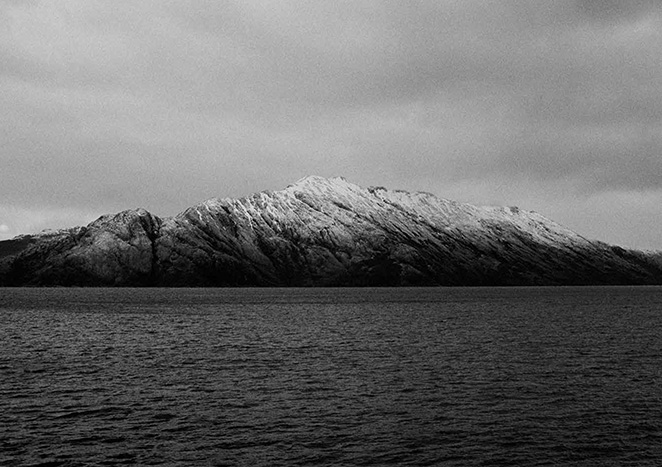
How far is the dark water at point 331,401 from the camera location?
34.4 metres

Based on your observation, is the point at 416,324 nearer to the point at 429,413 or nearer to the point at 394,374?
the point at 394,374

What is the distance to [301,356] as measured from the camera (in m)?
72.5

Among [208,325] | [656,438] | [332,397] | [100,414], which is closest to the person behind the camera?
[656,438]

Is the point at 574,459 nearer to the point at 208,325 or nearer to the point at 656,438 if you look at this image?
the point at 656,438

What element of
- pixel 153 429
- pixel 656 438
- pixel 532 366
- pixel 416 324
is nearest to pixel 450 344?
pixel 532 366

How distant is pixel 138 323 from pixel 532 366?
83726 mm

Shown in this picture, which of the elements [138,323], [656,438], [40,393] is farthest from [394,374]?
[138,323]

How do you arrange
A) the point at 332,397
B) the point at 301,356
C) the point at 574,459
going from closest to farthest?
1. the point at 574,459
2. the point at 332,397
3. the point at 301,356

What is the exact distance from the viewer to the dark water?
34375 mm

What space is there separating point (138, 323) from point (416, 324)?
5476 cm

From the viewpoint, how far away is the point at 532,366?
64.2 m

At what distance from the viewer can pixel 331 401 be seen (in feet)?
154

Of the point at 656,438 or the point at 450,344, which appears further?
the point at 450,344

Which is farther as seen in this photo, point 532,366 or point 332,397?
point 532,366
